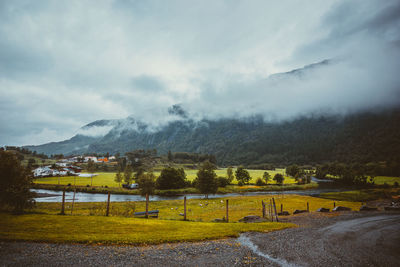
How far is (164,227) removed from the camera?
22359mm

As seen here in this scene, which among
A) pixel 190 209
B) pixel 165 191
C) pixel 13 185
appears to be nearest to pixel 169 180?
pixel 165 191

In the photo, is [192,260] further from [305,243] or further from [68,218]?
[68,218]

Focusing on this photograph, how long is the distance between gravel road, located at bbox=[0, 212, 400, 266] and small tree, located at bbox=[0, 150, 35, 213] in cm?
1231

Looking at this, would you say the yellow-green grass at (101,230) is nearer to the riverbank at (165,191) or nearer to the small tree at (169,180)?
the riverbank at (165,191)

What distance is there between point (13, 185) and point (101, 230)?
15743mm

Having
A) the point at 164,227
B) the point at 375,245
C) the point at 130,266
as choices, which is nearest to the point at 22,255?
the point at 130,266

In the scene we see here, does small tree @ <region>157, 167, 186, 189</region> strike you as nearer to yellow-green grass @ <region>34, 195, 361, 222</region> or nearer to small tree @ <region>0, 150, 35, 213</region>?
yellow-green grass @ <region>34, 195, 361, 222</region>

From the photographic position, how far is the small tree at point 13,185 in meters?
Answer: 24.8

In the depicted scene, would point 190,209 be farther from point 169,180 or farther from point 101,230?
point 169,180

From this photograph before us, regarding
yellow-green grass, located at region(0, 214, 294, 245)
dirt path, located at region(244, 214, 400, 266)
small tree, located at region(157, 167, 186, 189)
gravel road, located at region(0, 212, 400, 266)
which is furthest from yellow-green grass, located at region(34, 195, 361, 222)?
small tree, located at region(157, 167, 186, 189)

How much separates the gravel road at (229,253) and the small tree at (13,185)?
12.3 meters

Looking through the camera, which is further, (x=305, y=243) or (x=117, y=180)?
(x=117, y=180)

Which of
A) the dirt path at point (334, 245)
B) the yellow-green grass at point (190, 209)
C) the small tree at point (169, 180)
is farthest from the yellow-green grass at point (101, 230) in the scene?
the small tree at point (169, 180)

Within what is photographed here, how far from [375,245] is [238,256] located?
41.8 feet
